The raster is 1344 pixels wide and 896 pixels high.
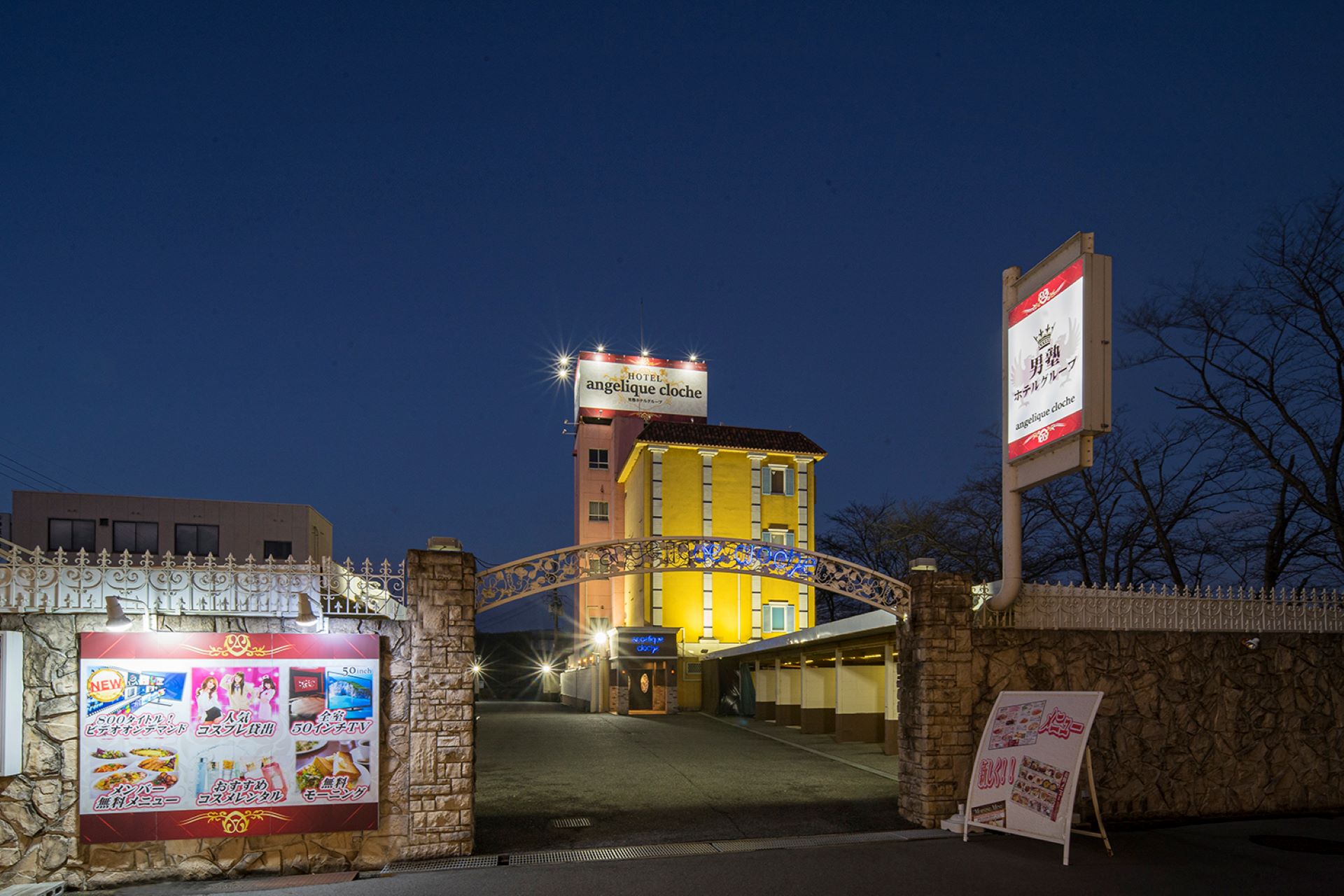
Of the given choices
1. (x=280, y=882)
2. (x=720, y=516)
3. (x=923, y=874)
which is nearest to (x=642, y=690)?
(x=720, y=516)

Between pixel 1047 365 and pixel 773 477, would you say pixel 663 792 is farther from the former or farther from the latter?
pixel 773 477

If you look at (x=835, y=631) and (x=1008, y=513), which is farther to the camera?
(x=835, y=631)

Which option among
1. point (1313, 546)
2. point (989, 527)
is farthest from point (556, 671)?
point (1313, 546)

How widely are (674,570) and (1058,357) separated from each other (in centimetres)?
489

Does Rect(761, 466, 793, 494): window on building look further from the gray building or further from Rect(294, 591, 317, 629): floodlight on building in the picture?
Rect(294, 591, 317, 629): floodlight on building

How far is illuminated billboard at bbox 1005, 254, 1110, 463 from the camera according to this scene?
917cm

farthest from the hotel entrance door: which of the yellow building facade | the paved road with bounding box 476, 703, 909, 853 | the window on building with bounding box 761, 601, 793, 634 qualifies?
the paved road with bounding box 476, 703, 909, 853

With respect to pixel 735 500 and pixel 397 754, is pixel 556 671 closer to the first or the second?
pixel 735 500

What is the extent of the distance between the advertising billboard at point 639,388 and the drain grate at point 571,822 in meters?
31.1

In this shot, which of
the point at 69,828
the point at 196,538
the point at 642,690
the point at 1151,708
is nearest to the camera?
the point at 69,828

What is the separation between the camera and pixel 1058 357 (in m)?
9.75

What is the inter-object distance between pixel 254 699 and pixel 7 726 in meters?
1.97

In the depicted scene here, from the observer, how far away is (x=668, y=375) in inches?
1647

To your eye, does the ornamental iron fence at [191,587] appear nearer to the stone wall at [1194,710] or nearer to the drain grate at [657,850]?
the drain grate at [657,850]
